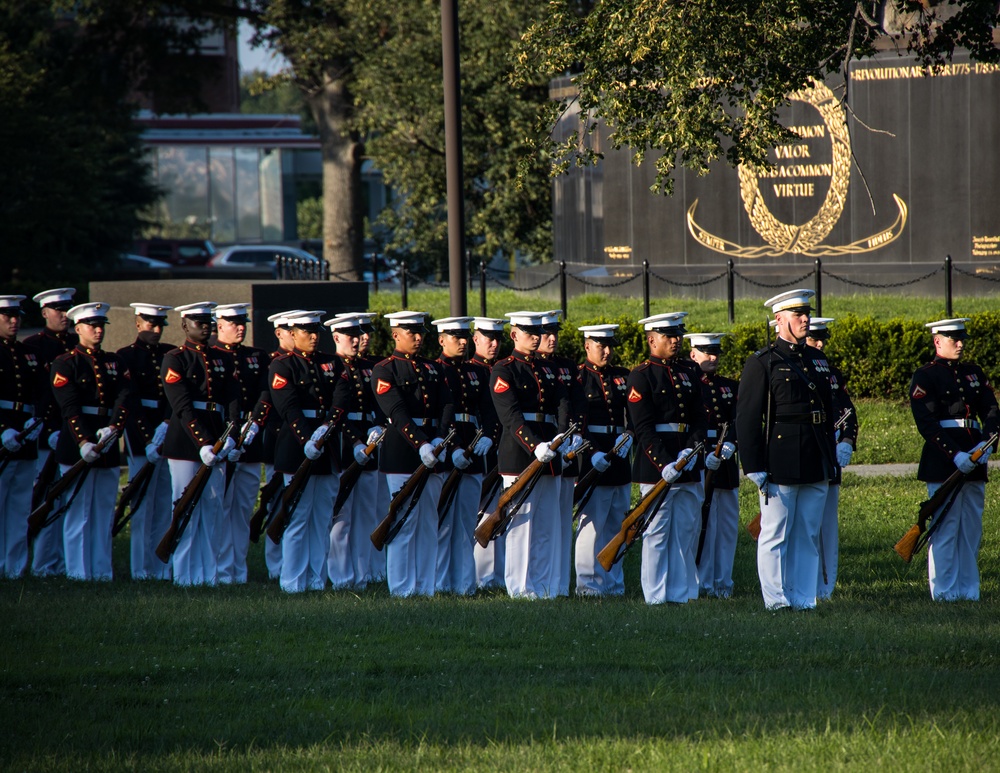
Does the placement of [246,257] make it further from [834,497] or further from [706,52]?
[834,497]

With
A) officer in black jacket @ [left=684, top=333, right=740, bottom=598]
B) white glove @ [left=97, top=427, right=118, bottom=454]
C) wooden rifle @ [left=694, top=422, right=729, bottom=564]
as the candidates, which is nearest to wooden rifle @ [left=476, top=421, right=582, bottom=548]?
wooden rifle @ [left=694, top=422, right=729, bottom=564]

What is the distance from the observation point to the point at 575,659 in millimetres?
6703

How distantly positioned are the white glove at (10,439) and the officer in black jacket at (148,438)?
814mm

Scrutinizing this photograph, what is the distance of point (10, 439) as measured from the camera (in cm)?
1018

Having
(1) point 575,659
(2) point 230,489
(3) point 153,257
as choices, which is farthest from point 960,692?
(3) point 153,257

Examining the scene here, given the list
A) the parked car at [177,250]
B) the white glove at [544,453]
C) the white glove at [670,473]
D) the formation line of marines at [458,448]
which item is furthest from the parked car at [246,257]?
the white glove at [670,473]

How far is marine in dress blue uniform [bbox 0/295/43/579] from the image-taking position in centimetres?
1037

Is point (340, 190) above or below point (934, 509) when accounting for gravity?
above

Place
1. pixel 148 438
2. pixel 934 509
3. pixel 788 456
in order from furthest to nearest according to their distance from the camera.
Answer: pixel 148 438 < pixel 934 509 < pixel 788 456

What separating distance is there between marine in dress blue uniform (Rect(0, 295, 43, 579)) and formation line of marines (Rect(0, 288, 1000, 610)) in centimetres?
2

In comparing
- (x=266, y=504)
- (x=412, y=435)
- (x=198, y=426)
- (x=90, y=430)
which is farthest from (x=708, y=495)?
(x=90, y=430)

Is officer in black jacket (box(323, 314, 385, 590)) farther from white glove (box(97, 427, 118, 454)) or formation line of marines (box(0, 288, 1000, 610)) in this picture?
white glove (box(97, 427, 118, 454))

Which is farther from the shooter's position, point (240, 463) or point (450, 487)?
point (240, 463)

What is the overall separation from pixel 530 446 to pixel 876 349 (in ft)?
26.9
